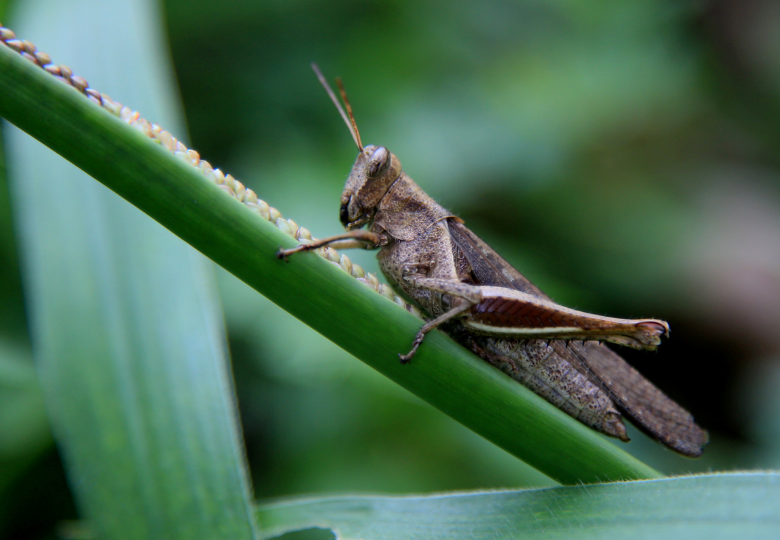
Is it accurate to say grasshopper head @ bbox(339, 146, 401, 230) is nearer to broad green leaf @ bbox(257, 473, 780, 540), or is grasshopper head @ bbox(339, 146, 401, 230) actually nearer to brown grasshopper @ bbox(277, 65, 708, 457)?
brown grasshopper @ bbox(277, 65, 708, 457)

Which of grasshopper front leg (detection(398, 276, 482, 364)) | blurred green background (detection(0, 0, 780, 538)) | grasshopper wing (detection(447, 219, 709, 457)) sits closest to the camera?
grasshopper front leg (detection(398, 276, 482, 364))

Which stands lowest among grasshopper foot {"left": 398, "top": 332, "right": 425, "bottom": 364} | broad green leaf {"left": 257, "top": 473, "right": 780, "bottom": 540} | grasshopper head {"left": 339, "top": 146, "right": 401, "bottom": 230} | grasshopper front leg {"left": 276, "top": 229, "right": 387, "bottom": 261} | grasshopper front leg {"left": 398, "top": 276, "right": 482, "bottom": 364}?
broad green leaf {"left": 257, "top": 473, "right": 780, "bottom": 540}

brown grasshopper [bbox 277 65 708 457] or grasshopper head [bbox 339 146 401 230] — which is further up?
grasshopper head [bbox 339 146 401 230]

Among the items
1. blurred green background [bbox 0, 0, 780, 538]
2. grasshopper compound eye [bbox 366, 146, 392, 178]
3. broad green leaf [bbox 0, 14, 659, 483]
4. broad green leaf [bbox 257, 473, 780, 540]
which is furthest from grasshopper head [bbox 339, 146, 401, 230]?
broad green leaf [bbox 257, 473, 780, 540]

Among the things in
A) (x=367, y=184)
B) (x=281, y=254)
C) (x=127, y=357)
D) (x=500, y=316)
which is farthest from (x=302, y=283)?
(x=367, y=184)

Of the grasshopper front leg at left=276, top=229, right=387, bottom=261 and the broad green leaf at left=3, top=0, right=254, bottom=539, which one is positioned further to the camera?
the grasshopper front leg at left=276, top=229, right=387, bottom=261

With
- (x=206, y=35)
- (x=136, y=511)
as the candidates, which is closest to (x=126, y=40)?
(x=206, y=35)

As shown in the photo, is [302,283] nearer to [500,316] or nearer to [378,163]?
[500,316]

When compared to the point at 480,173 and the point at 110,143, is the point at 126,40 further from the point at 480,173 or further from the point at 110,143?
the point at 480,173
